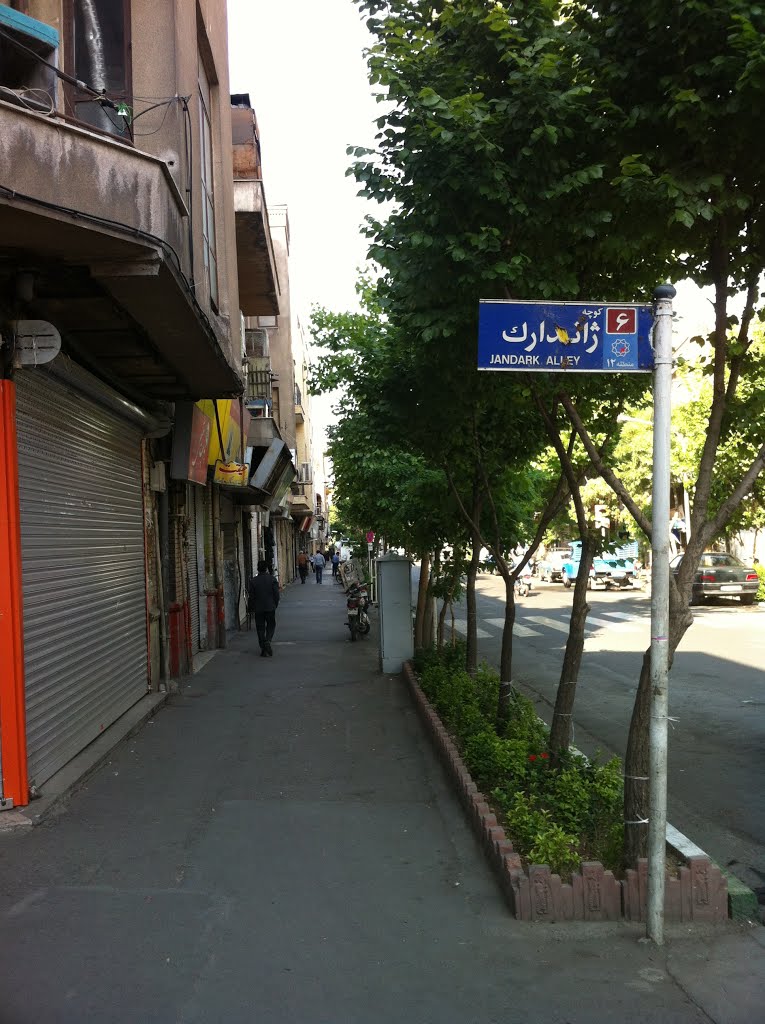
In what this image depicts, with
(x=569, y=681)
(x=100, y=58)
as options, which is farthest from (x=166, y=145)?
(x=569, y=681)

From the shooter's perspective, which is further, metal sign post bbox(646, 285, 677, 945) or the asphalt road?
the asphalt road

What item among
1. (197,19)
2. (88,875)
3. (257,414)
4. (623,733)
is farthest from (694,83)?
(257,414)

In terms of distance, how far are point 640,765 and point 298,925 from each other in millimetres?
2007

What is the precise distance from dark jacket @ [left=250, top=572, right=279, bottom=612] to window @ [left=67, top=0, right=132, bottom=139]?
954cm

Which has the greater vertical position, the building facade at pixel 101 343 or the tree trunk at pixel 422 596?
the building facade at pixel 101 343

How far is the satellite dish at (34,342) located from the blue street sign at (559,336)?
3.43m

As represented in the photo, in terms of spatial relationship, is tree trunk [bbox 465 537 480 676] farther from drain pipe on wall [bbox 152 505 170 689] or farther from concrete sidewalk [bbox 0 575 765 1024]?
drain pipe on wall [bbox 152 505 170 689]

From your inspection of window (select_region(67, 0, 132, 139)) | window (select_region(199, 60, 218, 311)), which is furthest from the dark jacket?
window (select_region(67, 0, 132, 139))

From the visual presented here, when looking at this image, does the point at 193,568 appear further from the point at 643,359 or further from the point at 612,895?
the point at 643,359

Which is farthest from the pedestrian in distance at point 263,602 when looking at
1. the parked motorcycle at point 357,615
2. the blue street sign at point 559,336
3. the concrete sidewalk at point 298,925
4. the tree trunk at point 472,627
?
the blue street sign at point 559,336

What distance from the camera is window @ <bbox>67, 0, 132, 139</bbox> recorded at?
8320mm

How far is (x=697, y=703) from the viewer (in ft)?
38.7

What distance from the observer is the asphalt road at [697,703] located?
22.6 feet

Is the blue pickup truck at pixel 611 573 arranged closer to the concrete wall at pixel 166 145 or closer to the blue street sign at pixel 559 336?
the concrete wall at pixel 166 145
